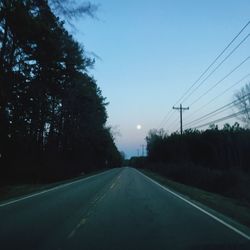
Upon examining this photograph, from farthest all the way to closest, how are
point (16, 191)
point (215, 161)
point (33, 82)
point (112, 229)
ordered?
point (215, 161), point (33, 82), point (16, 191), point (112, 229)

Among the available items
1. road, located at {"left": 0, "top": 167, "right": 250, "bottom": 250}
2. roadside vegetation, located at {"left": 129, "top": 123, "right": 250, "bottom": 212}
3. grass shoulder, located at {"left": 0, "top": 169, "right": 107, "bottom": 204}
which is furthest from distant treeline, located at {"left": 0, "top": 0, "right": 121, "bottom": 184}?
roadside vegetation, located at {"left": 129, "top": 123, "right": 250, "bottom": 212}

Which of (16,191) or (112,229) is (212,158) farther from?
(112,229)

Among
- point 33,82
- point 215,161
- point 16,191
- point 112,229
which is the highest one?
point 33,82

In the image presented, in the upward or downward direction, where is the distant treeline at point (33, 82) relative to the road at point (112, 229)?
upward

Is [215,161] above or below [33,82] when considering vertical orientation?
below

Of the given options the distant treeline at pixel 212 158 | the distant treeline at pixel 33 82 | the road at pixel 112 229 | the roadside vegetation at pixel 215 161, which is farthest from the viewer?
the distant treeline at pixel 212 158

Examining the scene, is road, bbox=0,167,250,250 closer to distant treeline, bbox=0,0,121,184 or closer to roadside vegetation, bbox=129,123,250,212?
distant treeline, bbox=0,0,121,184

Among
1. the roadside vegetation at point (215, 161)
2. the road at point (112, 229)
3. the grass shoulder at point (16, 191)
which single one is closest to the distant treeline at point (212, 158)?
the roadside vegetation at point (215, 161)

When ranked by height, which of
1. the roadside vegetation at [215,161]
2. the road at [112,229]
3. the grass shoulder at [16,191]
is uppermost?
the roadside vegetation at [215,161]

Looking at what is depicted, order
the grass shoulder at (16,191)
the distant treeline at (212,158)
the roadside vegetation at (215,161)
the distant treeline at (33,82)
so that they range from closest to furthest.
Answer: the grass shoulder at (16,191)
the distant treeline at (33,82)
the roadside vegetation at (215,161)
the distant treeline at (212,158)

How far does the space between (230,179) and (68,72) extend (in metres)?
18.4

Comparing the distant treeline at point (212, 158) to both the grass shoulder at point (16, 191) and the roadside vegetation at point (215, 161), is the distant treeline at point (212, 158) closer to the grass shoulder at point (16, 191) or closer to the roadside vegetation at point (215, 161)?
the roadside vegetation at point (215, 161)

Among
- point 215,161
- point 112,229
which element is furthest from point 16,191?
point 215,161

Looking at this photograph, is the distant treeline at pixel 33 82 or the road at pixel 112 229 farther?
the distant treeline at pixel 33 82
